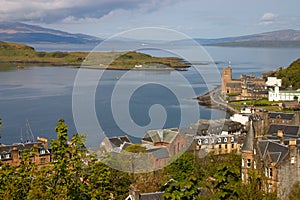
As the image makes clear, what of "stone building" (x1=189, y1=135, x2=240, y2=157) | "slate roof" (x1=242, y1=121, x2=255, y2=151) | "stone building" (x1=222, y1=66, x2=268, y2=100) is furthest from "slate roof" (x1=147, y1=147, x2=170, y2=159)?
"stone building" (x1=222, y1=66, x2=268, y2=100)

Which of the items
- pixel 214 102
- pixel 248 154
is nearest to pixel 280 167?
pixel 248 154

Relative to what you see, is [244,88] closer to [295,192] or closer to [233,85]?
[233,85]

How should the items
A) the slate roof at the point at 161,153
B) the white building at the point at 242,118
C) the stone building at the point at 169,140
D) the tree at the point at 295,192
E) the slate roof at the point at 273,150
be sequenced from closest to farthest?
the tree at the point at 295,192, the slate roof at the point at 273,150, the slate roof at the point at 161,153, the stone building at the point at 169,140, the white building at the point at 242,118

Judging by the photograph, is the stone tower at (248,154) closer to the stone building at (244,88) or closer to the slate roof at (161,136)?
the slate roof at (161,136)

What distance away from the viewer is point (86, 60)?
115500 mm

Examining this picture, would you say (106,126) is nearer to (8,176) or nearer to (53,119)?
(53,119)

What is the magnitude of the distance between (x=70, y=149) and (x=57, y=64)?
122 meters

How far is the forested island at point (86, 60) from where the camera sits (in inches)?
3917

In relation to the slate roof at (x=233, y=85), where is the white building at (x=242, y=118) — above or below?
below

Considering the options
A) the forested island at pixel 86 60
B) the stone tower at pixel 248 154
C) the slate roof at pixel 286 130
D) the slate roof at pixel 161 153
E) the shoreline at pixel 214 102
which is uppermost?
the forested island at pixel 86 60

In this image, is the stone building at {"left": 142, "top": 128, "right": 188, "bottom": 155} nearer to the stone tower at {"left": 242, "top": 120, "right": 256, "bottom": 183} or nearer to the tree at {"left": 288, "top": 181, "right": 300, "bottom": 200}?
the stone tower at {"left": 242, "top": 120, "right": 256, "bottom": 183}

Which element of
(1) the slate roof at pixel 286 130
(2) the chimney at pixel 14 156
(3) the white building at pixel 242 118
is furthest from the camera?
(3) the white building at pixel 242 118

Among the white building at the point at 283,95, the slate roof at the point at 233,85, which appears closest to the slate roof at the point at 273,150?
the white building at the point at 283,95

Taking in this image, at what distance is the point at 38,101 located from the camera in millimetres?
52688
